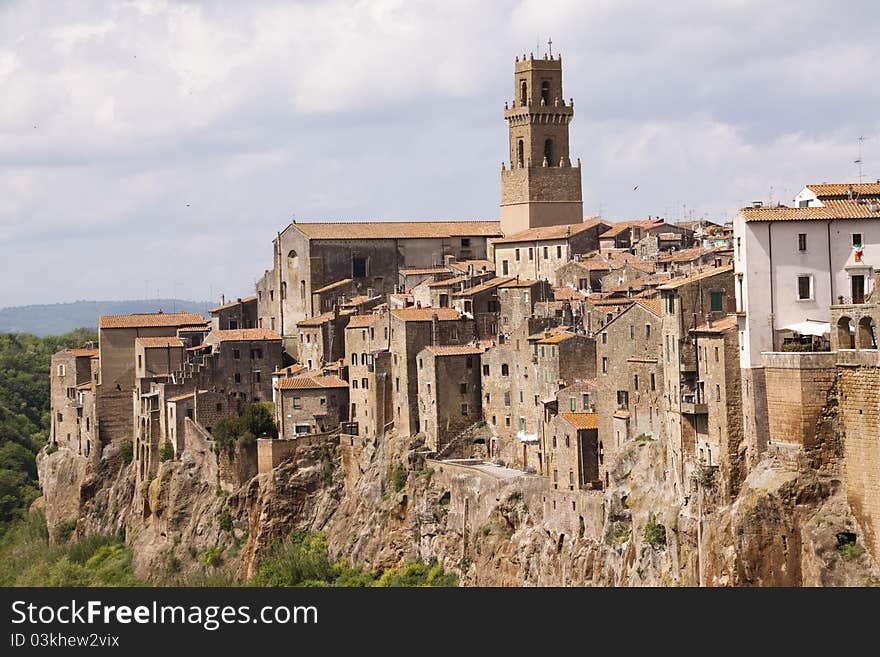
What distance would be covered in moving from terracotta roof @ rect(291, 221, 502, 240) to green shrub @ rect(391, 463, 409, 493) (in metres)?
23.8

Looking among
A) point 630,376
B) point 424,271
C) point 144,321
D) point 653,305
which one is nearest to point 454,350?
point 630,376

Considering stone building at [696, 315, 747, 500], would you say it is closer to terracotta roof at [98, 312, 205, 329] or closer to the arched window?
the arched window

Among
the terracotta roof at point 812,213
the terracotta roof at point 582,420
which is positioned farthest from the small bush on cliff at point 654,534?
the terracotta roof at point 812,213

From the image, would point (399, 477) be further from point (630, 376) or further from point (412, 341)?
point (630, 376)

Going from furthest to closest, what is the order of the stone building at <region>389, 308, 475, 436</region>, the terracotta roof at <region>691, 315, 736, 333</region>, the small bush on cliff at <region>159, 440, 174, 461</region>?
the small bush on cliff at <region>159, 440, 174, 461</region> < the stone building at <region>389, 308, 475, 436</region> < the terracotta roof at <region>691, 315, 736, 333</region>

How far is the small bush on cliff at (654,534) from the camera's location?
66500 millimetres

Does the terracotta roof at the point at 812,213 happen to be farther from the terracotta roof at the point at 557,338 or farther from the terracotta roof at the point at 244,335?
the terracotta roof at the point at 244,335

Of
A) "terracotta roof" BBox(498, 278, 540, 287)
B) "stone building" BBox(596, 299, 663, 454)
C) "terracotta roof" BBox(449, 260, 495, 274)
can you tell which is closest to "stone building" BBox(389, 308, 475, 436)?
"terracotta roof" BBox(498, 278, 540, 287)

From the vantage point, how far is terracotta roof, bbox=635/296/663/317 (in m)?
70.9

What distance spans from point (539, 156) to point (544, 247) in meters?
10.0

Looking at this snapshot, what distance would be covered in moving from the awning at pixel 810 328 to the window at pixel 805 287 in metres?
0.74

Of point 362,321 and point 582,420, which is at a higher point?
point 362,321

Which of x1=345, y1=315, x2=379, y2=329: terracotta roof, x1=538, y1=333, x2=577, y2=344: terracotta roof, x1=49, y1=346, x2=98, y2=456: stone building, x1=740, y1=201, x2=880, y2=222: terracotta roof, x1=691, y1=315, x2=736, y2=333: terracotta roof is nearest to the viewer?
x1=740, y1=201, x2=880, y2=222: terracotta roof

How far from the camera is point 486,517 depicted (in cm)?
Answer: 8012
